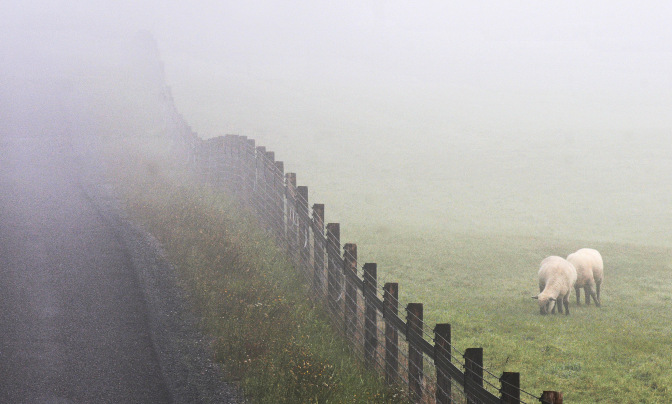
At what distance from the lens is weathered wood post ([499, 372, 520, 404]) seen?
514 centimetres

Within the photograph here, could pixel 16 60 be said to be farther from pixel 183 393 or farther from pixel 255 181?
pixel 183 393

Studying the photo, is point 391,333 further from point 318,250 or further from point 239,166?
point 239,166

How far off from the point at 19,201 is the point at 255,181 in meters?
5.84

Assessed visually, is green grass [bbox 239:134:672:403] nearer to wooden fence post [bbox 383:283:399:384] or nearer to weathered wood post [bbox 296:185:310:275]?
wooden fence post [bbox 383:283:399:384]

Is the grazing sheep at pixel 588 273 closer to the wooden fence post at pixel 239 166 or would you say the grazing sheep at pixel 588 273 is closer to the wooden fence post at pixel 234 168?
the wooden fence post at pixel 239 166

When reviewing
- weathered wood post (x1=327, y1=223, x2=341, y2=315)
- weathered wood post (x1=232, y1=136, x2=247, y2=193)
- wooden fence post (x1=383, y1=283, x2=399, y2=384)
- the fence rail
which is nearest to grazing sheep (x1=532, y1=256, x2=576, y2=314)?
the fence rail

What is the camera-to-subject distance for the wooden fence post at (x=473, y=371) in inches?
225

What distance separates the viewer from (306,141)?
44.4 m

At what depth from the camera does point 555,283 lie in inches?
593

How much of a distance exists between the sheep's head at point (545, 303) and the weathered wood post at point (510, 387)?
32.5 ft

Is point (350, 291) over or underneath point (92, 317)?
over

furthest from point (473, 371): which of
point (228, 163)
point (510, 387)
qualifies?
point (228, 163)

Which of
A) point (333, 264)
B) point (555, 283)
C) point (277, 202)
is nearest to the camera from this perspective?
point (333, 264)

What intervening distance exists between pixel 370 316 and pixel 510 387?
3201 mm
